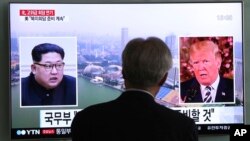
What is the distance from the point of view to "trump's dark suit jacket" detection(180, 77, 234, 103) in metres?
3.34

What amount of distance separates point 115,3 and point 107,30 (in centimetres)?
20

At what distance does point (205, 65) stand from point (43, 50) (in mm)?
1197

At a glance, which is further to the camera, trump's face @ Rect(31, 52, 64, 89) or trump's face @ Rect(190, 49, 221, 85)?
trump's face @ Rect(190, 49, 221, 85)

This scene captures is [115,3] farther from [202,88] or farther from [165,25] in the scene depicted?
[202,88]

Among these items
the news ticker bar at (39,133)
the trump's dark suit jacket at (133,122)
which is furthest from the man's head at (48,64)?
the trump's dark suit jacket at (133,122)

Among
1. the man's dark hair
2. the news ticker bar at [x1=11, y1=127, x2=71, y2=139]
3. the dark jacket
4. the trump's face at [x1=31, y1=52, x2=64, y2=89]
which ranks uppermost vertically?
the man's dark hair

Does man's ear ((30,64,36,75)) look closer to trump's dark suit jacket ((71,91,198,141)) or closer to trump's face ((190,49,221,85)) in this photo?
trump's face ((190,49,221,85))

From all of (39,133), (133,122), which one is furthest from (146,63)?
(39,133)

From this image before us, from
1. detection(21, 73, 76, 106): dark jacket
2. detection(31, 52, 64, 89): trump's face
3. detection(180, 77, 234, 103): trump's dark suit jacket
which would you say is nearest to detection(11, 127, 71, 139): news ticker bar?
detection(21, 73, 76, 106): dark jacket

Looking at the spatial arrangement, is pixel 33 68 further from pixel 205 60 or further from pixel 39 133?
pixel 205 60

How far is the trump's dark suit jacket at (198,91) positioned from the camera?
11.0ft

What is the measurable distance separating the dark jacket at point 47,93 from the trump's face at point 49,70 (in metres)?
0.03

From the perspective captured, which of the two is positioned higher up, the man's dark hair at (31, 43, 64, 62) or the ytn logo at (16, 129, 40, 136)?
the man's dark hair at (31, 43, 64, 62)

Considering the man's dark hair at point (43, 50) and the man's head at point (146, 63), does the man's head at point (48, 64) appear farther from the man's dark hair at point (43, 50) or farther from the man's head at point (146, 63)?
the man's head at point (146, 63)
